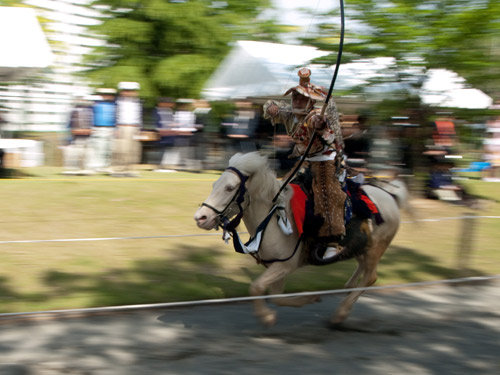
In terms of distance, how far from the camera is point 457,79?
11.4 m

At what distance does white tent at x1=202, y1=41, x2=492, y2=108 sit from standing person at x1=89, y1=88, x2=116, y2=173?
10.3 feet

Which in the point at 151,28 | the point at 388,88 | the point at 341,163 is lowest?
the point at 341,163

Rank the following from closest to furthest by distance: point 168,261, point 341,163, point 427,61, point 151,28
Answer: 1. point 341,163
2. point 168,261
3. point 427,61
4. point 151,28

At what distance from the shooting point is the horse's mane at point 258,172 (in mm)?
4895

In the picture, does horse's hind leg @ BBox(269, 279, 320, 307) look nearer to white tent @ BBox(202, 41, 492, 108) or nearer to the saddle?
the saddle

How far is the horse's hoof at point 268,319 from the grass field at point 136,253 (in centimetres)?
110

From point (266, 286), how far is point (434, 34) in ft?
24.5

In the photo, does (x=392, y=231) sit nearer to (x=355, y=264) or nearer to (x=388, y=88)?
(x=355, y=264)

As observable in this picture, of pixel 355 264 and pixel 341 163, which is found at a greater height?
pixel 341 163

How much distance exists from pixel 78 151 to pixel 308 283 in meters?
7.58

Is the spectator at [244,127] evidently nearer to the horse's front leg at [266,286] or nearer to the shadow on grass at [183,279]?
the shadow on grass at [183,279]

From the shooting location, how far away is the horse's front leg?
497 cm

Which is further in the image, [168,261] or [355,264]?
[355,264]

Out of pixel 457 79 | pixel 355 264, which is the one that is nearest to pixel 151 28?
pixel 457 79
